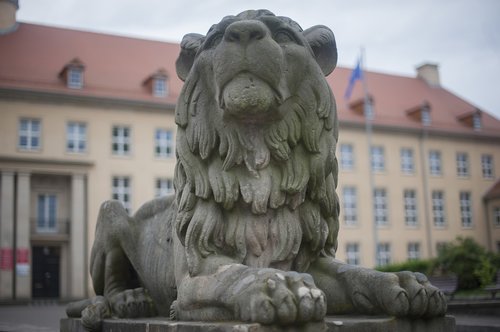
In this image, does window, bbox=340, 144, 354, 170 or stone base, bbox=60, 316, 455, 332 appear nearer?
stone base, bbox=60, 316, 455, 332

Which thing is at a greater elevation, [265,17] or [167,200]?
[265,17]

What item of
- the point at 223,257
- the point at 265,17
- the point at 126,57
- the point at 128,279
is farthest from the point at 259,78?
the point at 126,57

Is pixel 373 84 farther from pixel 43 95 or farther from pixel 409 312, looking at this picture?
pixel 409 312

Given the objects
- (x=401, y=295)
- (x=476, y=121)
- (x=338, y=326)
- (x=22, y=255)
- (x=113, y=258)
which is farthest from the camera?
(x=476, y=121)

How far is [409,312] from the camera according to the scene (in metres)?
3.39

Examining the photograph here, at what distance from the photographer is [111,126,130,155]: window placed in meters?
40.3

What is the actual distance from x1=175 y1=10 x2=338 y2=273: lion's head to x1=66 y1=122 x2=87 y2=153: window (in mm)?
36768

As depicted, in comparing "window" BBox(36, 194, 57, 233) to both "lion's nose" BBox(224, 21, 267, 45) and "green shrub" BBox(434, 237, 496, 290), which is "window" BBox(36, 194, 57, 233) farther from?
"lion's nose" BBox(224, 21, 267, 45)

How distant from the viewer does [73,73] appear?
39344 mm

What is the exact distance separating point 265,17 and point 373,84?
49.0m

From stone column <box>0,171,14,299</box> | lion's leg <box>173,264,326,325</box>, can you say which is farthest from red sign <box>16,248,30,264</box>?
lion's leg <box>173,264,326,325</box>

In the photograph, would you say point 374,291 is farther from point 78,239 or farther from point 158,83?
point 158,83

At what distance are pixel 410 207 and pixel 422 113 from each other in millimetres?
6594

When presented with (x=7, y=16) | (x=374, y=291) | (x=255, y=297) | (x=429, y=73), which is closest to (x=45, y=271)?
(x=7, y=16)
